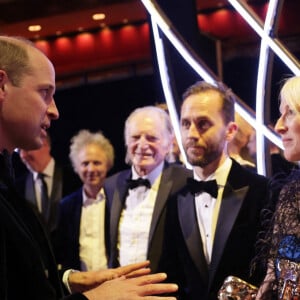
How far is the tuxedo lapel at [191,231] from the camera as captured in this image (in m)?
2.74

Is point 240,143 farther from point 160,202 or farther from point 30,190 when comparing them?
point 30,190

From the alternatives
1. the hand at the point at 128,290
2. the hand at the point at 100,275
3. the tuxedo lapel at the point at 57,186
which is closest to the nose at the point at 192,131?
the hand at the point at 100,275

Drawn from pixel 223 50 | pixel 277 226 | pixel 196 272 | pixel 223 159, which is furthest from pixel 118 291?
pixel 223 50

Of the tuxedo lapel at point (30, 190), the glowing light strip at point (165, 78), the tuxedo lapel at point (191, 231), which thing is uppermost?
the glowing light strip at point (165, 78)

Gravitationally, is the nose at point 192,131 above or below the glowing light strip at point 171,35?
below

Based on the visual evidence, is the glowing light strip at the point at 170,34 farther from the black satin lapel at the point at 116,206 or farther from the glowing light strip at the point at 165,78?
the black satin lapel at the point at 116,206

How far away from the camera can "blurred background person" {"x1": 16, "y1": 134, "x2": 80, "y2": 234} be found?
483 cm

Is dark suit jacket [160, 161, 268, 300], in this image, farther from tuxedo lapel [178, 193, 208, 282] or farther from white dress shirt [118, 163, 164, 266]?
white dress shirt [118, 163, 164, 266]

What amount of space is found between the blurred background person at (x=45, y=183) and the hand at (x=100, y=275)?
2.43m

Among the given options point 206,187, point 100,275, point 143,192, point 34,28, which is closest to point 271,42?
point 206,187

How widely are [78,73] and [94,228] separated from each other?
5484 mm

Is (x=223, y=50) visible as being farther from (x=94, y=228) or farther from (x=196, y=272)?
(x=196, y=272)

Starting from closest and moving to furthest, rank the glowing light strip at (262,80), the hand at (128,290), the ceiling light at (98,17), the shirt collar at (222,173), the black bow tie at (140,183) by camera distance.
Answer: the hand at (128,290) → the shirt collar at (222,173) → the glowing light strip at (262,80) → the black bow tie at (140,183) → the ceiling light at (98,17)

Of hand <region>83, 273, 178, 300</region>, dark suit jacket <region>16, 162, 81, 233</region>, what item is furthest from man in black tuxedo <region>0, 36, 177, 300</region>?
dark suit jacket <region>16, 162, 81, 233</region>
